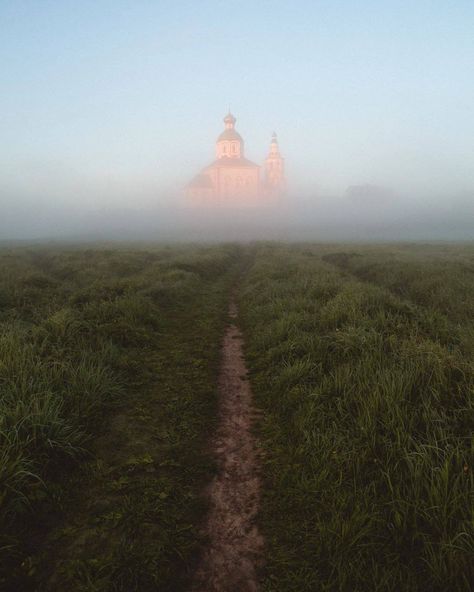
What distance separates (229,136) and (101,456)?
12268 centimetres

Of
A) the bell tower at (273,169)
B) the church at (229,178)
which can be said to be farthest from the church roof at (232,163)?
the bell tower at (273,169)

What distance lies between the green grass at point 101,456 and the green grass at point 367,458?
1034 mm

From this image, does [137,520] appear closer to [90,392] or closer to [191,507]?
[191,507]

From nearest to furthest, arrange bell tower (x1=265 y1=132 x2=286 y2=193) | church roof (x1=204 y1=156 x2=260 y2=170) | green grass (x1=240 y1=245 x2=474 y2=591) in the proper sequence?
1. green grass (x1=240 y1=245 x2=474 y2=591)
2. church roof (x1=204 y1=156 x2=260 y2=170)
3. bell tower (x1=265 y1=132 x2=286 y2=193)

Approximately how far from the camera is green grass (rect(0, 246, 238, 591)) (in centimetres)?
282

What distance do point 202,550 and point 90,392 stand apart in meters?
3.14

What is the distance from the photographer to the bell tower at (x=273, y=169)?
11950 centimetres

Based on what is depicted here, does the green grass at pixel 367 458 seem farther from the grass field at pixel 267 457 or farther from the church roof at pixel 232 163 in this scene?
the church roof at pixel 232 163

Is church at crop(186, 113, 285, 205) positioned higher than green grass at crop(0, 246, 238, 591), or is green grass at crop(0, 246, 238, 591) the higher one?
church at crop(186, 113, 285, 205)

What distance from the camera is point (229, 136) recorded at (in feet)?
367

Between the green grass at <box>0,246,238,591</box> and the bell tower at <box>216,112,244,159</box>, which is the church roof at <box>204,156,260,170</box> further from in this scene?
the green grass at <box>0,246,238,591</box>

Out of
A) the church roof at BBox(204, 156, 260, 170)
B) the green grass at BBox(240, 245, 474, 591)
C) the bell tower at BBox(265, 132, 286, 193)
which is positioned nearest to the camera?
the green grass at BBox(240, 245, 474, 591)

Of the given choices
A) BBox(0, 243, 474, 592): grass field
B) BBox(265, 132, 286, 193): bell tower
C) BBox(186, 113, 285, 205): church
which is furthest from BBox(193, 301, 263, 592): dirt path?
BBox(265, 132, 286, 193): bell tower

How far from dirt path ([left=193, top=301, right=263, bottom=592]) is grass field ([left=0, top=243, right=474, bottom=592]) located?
131 millimetres
